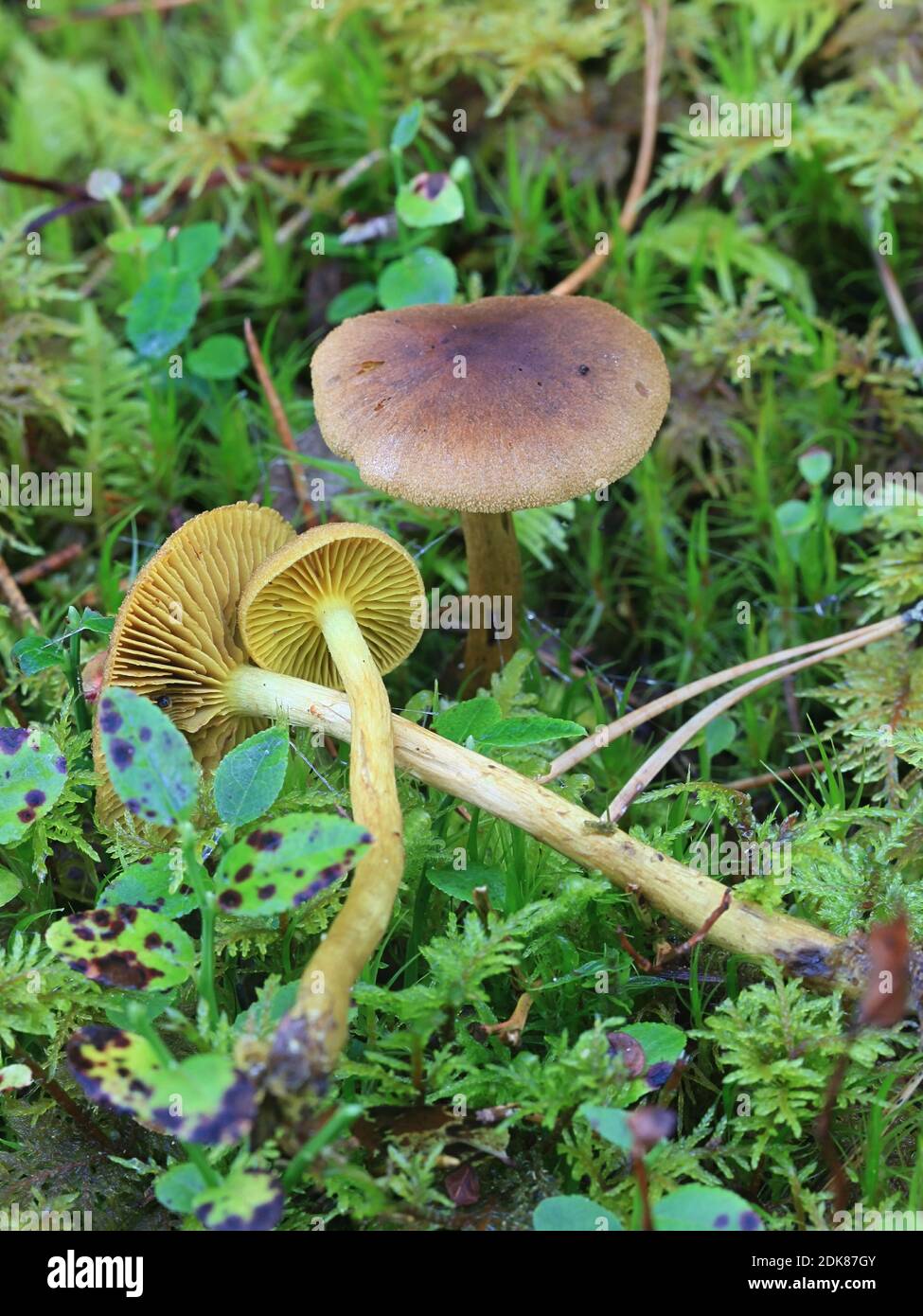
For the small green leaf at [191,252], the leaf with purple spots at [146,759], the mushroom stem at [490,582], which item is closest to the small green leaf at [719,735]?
the mushroom stem at [490,582]

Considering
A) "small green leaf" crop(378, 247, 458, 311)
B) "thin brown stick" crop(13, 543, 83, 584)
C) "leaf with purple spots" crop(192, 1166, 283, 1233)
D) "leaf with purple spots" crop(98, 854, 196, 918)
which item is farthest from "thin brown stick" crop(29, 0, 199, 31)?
"leaf with purple spots" crop(192, 1166, 283, 1233)

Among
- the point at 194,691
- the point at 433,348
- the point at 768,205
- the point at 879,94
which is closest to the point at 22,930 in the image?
the point at 194,691

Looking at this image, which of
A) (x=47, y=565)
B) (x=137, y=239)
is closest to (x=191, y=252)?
(x=137, y=239)

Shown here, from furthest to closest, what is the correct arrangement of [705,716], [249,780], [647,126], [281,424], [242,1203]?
[647,126] < [281,424] < [705,716] < [249,780] < [242,1203]

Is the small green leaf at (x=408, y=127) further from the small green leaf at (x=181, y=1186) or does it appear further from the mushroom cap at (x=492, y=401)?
the small green leaf at (x=181, y=1186)

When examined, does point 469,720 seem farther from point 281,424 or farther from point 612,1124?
point 281,424

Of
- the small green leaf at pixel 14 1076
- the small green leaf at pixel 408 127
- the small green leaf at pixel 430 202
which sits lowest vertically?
the small green leaf at pixel 14 1076

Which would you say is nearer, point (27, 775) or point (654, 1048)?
point (654, 1048)
